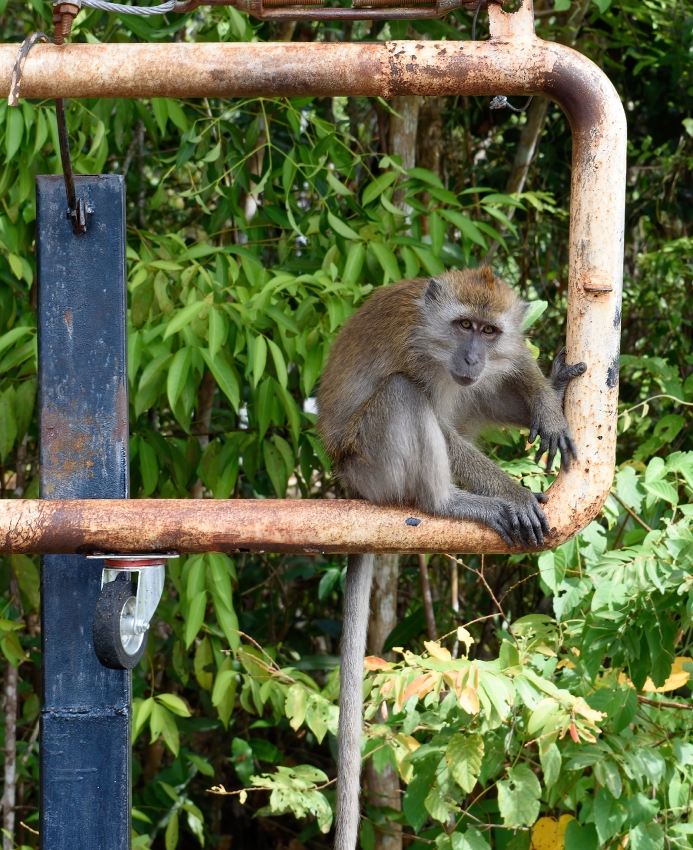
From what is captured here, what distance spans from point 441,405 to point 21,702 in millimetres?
3205

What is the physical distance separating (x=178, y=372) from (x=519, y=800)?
1.60m

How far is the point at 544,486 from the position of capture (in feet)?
10.2

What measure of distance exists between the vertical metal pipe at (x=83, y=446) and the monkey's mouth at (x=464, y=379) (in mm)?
1298

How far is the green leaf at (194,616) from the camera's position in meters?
3.12

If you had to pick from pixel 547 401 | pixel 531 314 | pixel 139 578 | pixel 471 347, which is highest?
pixel 531 314

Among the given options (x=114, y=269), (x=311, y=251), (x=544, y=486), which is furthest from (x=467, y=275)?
(x=114, y=269)

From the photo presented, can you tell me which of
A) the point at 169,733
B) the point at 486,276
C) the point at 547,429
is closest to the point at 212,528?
the point at 547,429

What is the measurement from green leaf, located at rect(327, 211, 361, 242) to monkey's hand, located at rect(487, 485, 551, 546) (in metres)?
1.18

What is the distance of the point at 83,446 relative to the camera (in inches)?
73.3

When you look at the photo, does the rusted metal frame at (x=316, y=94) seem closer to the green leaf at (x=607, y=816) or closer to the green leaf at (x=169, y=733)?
the green leaf at (x=607, y=816)

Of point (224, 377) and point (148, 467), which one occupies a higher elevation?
point (224, 377)

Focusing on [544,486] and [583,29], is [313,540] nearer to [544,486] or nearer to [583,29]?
[544,486]

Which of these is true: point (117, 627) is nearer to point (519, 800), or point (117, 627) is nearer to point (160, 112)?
point (519, 800)

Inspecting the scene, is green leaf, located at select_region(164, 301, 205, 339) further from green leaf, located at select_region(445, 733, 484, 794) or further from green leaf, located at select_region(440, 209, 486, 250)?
green leaf, located at select_region(445, 733, 484, 794)
